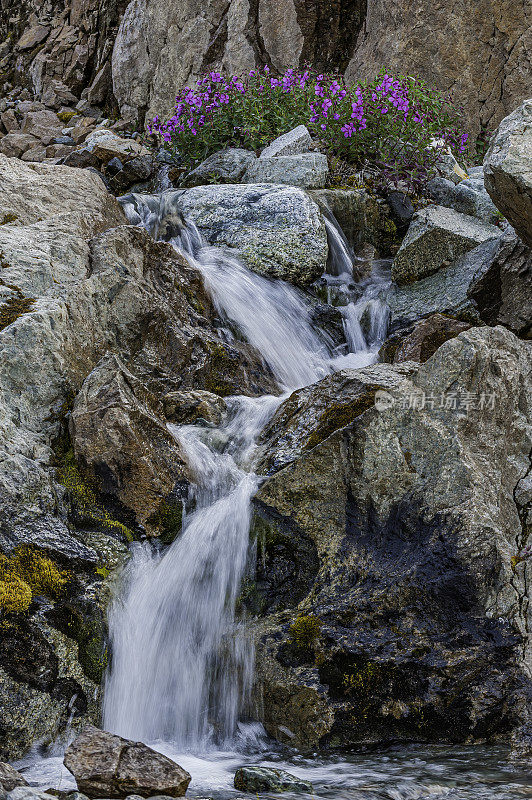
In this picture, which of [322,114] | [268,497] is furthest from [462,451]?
[322,114]

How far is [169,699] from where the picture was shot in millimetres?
3703

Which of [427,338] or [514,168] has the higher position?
[514,168]

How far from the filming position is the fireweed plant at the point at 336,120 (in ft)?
31.3

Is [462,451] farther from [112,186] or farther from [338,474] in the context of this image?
[112,186]

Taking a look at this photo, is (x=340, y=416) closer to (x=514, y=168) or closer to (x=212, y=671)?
(x=212, y=671)

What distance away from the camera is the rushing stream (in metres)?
2.99

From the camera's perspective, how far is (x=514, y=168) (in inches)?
192

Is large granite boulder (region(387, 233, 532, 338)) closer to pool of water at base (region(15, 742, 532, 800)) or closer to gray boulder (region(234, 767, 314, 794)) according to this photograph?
pool of water at base (region(15, 742, 532, 800))

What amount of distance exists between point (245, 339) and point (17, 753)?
401 cm

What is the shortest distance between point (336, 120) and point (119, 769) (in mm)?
9134

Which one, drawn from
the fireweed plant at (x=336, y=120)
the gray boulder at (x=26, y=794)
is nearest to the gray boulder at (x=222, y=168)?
the fireweed plant at (x=336, y=120)

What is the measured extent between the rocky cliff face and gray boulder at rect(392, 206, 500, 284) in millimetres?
5561

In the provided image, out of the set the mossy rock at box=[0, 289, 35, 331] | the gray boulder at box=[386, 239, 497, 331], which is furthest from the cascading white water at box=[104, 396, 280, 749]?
the gray boulder at box=[386, 239, 497, 331]

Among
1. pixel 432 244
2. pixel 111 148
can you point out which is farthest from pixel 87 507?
pixel 111 148
